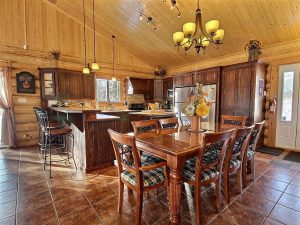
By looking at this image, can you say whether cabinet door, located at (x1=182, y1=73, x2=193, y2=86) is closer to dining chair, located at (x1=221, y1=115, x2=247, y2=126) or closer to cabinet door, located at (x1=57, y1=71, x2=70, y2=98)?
dining chair, located at (x1=221, y1=115, x2=247, y2=126)

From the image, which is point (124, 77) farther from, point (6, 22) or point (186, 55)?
point (6, 22)

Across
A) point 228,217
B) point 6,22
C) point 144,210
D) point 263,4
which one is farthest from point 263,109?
point 6,22

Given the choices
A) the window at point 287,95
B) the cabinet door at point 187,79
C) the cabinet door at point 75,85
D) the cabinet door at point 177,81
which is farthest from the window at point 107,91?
the window at point 287,95

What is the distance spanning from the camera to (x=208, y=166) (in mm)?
1671

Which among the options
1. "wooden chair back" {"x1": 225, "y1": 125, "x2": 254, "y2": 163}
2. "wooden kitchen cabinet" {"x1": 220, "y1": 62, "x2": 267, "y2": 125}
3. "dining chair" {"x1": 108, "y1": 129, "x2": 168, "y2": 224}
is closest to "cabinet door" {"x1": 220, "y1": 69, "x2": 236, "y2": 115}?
"wooden kitchen cabinet" {"x1": 220, "y1": 62, "x2": 267, "y2": 125}

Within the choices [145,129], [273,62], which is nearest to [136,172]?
[145,129]

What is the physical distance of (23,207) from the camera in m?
1.99

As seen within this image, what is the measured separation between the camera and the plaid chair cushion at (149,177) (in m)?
1.65

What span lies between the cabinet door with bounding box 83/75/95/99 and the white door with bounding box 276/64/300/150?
5528 millimetres

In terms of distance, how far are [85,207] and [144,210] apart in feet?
2.35

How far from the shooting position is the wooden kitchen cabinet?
3.97 metres

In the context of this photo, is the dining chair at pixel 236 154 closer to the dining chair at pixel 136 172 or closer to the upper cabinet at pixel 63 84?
the dining chair at pixel 136 172

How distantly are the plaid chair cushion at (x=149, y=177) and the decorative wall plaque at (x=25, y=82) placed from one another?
4.53 m

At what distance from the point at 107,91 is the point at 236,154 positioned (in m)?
5.35
